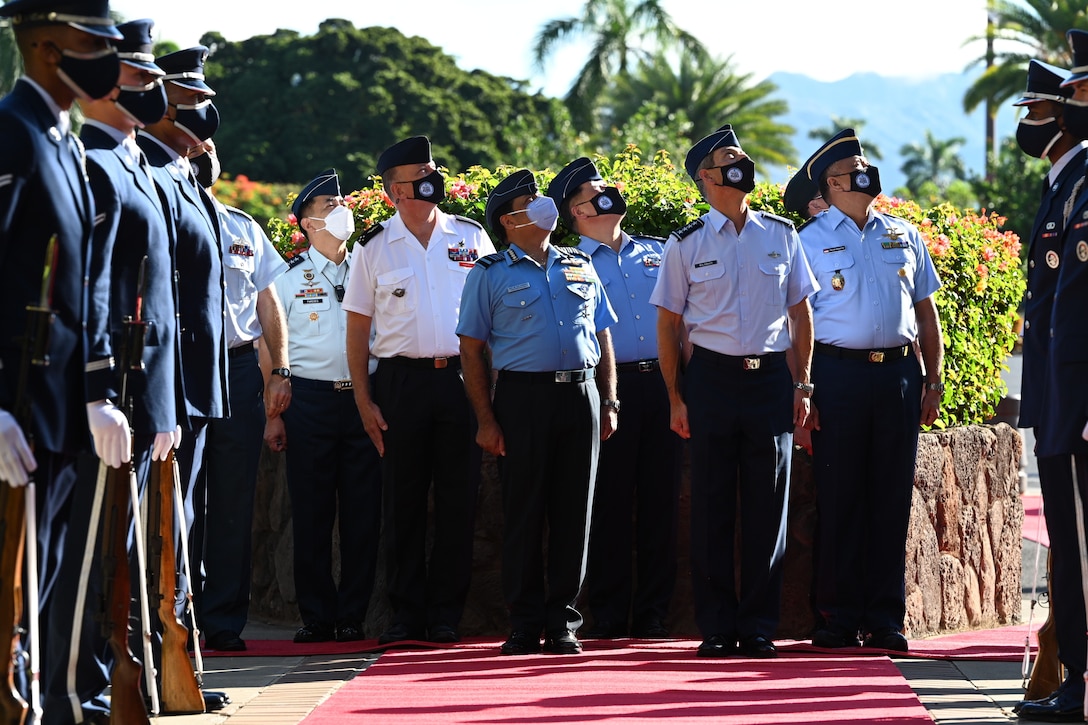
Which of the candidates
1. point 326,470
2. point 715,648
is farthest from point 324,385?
point 715,648

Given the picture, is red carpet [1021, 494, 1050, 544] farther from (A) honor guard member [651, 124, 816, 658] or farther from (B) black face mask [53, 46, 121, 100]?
(B) black face mask [53, 46, 121, 100]

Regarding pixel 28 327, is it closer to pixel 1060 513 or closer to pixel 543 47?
pixel 1060 513

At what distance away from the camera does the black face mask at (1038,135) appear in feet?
20.2

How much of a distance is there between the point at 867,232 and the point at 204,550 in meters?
3.52

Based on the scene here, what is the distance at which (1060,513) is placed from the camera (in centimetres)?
577

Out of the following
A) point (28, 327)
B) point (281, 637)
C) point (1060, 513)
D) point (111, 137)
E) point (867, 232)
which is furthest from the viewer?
point (281, 637)

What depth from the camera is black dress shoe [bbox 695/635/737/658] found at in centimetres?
719

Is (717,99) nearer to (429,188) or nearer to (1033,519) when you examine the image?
(1033,519)

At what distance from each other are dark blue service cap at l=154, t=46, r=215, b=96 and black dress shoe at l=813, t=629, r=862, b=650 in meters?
3.68

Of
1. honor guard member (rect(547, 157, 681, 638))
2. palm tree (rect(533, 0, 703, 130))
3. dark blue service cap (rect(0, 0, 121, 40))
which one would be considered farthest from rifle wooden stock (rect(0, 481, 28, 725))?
palm tree (rect(533, 0, 703, 130))

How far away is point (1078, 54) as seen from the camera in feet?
19.5

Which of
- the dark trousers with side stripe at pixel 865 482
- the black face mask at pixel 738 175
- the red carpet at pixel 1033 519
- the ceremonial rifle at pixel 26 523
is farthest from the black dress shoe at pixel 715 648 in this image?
the red carpet at pixel 1033 519

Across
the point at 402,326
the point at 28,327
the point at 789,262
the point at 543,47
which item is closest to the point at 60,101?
the point at 28,327

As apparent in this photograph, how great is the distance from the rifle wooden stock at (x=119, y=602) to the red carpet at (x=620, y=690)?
0.88 m
